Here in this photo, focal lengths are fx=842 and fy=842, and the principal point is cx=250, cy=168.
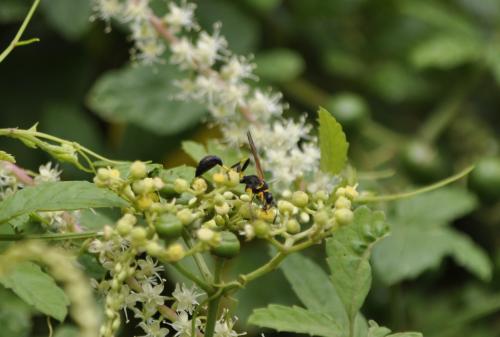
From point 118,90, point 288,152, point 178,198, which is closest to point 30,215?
point 178,198

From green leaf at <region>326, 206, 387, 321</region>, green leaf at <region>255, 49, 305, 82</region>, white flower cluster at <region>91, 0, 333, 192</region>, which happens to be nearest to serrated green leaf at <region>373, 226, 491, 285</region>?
white flower cluster at <region>91, 0, 333, 192</region>

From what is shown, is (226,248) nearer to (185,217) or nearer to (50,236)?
(185,217)

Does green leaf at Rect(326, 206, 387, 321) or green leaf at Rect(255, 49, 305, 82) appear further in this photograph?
green leaf at Rect(255, 49, 305, 82)

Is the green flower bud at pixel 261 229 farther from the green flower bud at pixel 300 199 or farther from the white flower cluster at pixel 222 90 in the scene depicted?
the white flower cluster at pixel 222 90

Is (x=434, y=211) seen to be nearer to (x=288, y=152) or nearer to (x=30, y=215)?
(x=288, y=152)

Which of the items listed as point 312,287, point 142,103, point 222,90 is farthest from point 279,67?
point 312,287

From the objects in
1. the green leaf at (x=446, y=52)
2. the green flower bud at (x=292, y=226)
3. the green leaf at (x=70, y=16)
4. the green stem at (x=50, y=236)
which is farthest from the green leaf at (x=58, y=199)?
the green leaf at (x=446, y=52)

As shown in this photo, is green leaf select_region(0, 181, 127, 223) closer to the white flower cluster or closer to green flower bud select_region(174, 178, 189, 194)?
green flower bud select_region(174, 178, 189, 194)
